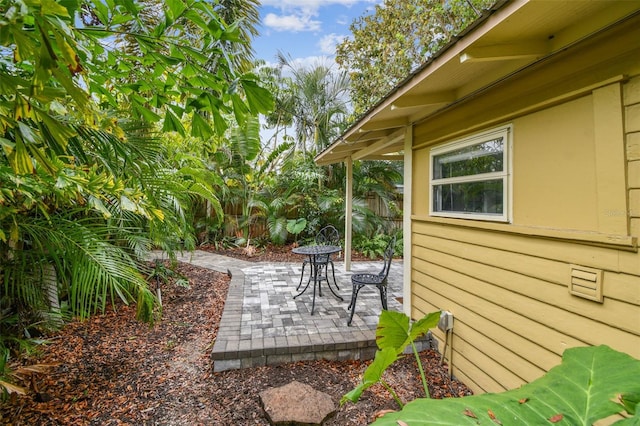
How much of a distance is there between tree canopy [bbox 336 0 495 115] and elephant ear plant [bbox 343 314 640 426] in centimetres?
699

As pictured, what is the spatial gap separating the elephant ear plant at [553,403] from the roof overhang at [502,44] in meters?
1.54

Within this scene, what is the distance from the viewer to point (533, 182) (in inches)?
79.0

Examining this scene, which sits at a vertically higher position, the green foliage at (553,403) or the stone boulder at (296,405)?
the green foliage at (553,403)

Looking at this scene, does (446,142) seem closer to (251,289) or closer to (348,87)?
(251,289)

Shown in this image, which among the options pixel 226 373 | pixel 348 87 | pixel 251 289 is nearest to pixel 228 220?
pixel 251 289

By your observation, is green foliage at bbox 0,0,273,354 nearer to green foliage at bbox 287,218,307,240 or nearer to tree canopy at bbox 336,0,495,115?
green foliage at bbox 287,218,307,240

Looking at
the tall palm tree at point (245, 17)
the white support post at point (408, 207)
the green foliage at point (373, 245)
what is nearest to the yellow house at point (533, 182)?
the white support post at point (408, 207)

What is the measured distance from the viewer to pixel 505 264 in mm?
2232

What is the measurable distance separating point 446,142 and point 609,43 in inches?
54.4

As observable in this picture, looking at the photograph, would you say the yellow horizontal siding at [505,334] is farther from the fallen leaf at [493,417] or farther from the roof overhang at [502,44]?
the roof overhang at [502,44]

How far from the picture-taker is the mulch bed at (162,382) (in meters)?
2.20

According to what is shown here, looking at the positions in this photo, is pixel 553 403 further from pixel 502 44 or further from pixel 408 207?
pixel 408 207

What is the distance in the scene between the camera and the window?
228cm

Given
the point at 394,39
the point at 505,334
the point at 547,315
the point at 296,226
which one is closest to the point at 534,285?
the point at 547,315
